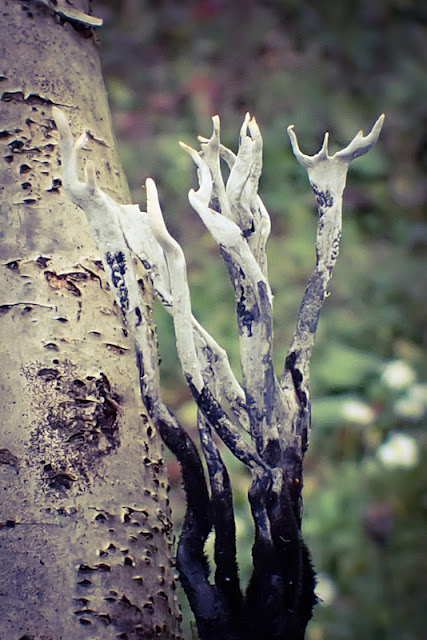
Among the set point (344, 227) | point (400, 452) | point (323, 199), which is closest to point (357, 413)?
point (400, 452)

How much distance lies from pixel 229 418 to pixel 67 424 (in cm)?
9

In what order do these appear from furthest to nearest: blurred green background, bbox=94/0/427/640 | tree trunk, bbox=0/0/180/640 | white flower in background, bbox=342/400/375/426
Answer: white flower in background, bbox=342/400/375/426 < blurred green background, bbox=94/0/427/640 < tree trunk, bbox=0/0/180/640

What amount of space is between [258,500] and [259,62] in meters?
1.96

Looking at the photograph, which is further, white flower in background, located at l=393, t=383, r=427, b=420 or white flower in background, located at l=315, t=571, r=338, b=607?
white flower in background, located at l=393, t=383, r=427, b=420

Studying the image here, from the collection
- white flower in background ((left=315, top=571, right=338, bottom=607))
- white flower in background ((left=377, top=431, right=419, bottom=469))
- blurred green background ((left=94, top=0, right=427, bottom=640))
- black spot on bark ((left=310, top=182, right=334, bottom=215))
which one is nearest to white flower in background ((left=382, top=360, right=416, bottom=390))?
blurred green background ((left=94, top=0, right=427, bottom=640))

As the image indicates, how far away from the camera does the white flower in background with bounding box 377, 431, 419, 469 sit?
126cm

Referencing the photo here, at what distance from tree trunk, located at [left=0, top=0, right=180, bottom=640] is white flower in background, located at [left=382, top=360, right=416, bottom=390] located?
1.02m

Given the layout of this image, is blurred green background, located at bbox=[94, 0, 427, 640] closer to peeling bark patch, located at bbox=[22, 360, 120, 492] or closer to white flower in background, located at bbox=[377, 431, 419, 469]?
white flower in background, located at bbox=[377, 431, 419, 469]

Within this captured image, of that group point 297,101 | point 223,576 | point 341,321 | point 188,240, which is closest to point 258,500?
point 223,576

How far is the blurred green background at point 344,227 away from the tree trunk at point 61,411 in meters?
0.71

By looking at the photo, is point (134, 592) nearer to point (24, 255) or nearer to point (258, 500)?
point (258, 500)

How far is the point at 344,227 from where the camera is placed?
5.90ft

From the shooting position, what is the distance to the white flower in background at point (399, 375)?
136 centimetres

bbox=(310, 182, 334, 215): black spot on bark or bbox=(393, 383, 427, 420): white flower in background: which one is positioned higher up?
bbox=(393, 383, 427, 420): white flower in background
